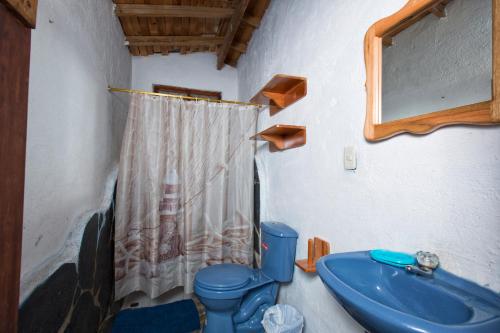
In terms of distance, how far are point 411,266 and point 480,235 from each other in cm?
19

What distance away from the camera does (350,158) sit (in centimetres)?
104

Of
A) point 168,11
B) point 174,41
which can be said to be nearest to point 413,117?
point 168,11

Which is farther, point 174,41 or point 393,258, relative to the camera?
point 174,41

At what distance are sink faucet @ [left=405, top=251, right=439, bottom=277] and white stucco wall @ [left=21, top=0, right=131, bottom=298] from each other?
1.25m

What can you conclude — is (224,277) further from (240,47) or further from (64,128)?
(240,47)

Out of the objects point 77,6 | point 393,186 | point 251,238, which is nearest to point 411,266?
point 393,186

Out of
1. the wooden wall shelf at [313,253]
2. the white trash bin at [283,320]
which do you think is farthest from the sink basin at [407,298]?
the white trash bin at [283,320]

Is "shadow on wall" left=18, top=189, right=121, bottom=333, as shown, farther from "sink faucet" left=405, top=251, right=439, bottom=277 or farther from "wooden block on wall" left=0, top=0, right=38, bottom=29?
"sink faucet" left=405, top=251, right=439, bottom=277

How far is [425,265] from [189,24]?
8.68ft

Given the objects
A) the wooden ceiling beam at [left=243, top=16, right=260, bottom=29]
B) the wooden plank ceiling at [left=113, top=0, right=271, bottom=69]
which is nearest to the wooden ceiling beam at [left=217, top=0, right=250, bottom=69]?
the wooden plank ceiling at [left=113, top=0, right=271, bottom=69]

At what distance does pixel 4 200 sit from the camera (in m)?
0.54

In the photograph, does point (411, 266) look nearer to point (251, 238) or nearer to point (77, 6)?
point (251, 238)

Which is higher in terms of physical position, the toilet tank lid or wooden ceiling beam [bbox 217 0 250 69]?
wooden ceiling beam [bbox 217 0 250 69]

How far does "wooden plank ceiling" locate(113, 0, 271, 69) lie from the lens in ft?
6.39
